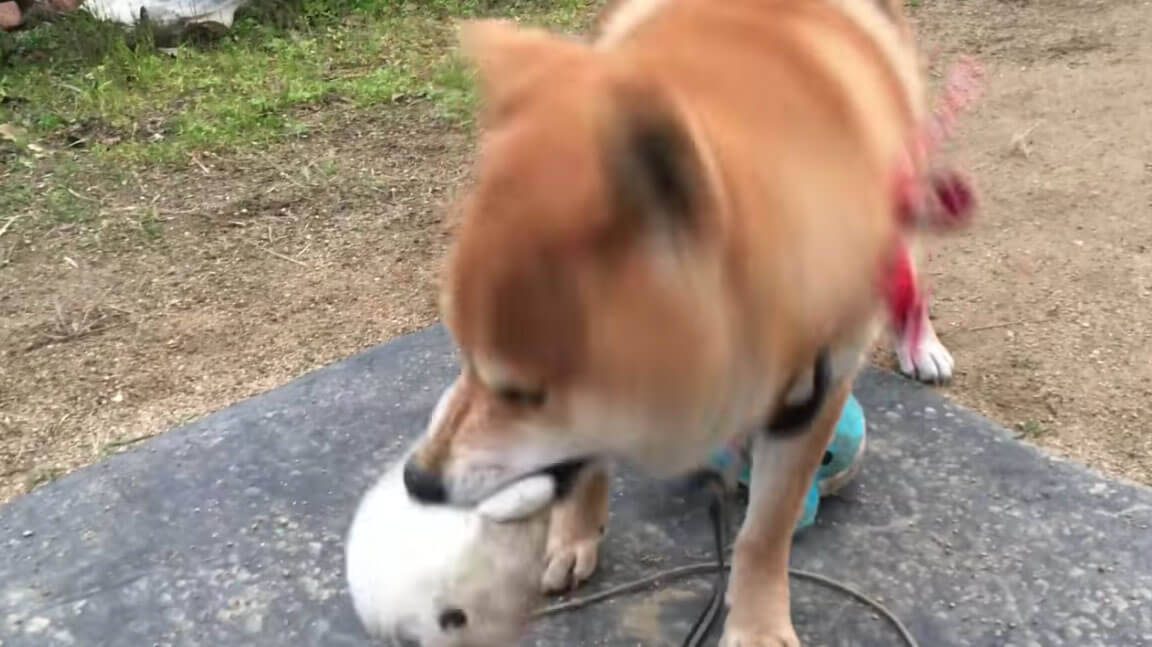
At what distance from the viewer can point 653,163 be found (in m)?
1.02

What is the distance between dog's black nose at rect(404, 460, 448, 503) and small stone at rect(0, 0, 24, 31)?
4.50 m

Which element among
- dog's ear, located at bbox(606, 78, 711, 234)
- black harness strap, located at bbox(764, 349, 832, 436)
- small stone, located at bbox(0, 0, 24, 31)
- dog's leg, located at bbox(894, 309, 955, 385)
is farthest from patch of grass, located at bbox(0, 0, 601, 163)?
dog's ear, located at bbox(606, 78, 711, 234)

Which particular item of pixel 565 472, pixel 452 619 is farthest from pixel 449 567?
pixel 565 472

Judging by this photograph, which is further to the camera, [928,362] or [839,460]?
[928,362]

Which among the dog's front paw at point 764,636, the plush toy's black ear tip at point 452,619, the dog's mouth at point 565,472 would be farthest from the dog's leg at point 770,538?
the plush toy's black ear tip at point 452,619

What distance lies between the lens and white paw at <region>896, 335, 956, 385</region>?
2.54 meters

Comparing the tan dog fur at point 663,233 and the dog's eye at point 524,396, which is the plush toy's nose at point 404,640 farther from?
the dog's eye at point 524,396

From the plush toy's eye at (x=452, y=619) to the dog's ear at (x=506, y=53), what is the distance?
0.60 metres

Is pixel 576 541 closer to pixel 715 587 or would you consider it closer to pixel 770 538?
pixel 715 587

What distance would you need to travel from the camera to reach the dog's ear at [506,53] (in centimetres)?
125

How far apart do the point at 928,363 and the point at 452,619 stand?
151cm

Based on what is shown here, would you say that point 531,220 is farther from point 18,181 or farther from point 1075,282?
point 18,181

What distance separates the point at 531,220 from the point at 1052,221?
2680mm

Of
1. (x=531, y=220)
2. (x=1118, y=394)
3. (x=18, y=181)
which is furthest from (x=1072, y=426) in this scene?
(x=18, y=181)
